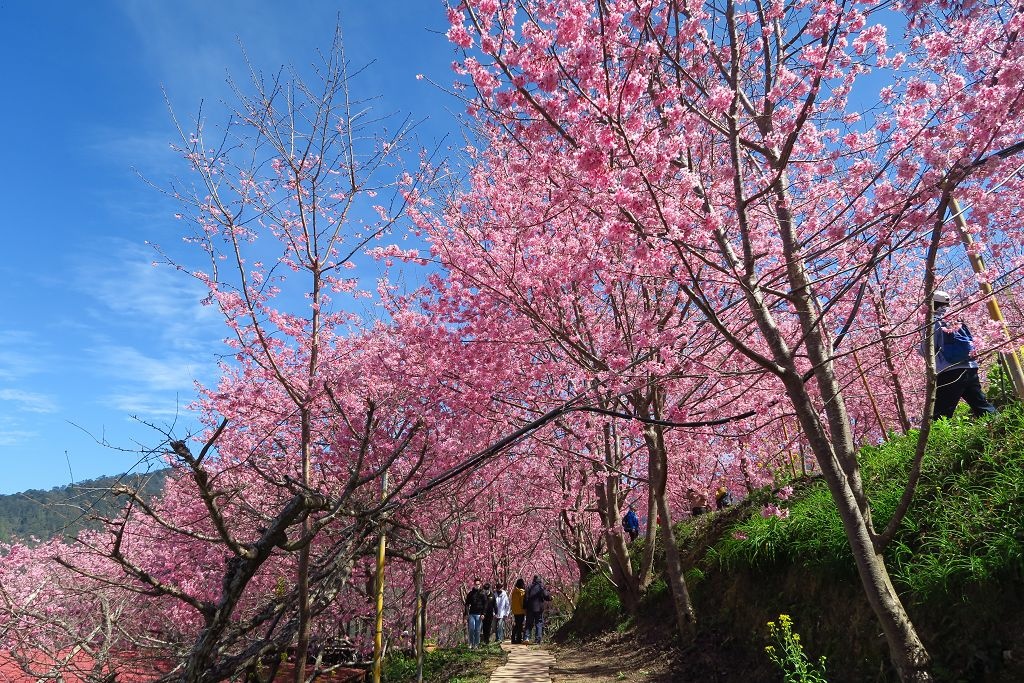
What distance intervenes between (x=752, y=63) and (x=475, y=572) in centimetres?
1739

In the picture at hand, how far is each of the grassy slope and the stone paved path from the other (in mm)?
2601

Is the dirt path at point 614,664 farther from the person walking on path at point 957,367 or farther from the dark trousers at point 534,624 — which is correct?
the dark trousers at point 534,624

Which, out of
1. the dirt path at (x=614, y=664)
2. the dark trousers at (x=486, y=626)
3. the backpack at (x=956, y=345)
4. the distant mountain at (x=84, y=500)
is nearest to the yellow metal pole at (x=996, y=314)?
the backpack at (x=956, y=345)

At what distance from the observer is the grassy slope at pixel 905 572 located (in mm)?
4355

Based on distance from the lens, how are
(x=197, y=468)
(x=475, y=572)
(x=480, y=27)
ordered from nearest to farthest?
(x=197, y=468), (x=480, y=27), (x=475, y=572)

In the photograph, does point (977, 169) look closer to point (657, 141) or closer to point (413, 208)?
point (657, 141)

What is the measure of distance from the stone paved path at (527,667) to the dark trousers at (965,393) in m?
6.35

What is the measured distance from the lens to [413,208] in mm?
8133

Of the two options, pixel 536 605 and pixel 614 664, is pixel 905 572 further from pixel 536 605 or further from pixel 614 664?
pixel 536 605

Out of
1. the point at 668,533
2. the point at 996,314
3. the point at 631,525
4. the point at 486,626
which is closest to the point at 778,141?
the point at 996,314

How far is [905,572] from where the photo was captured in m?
5.00

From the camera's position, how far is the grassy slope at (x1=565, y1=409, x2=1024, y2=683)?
14.3 feet

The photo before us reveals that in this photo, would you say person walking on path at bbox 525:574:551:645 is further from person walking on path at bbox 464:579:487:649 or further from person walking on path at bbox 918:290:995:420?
person walking on path at bbox 918:290:995:420

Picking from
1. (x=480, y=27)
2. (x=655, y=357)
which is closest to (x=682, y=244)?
(x=480, y=27)
